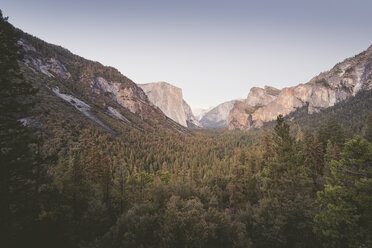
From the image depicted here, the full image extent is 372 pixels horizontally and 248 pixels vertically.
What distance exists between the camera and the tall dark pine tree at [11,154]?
25.4 feet

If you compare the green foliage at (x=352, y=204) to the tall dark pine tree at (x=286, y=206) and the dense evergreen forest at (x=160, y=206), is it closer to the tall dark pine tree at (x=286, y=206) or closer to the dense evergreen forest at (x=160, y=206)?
the dense evergreen forest at (x=160, y=206)

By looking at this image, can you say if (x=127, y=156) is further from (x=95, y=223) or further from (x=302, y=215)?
(x=302, y=215)

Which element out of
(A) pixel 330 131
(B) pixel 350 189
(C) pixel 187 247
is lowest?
(C) pixel 187 247

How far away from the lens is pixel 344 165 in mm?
11266

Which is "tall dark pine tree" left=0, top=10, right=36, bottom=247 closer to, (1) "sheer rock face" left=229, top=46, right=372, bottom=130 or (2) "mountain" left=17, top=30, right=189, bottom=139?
(2) "mountain" left=17, top=30, right=189, bottom=139

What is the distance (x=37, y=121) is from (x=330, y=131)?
265ft

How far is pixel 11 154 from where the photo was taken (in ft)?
26.7

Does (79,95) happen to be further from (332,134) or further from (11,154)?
(332,134)

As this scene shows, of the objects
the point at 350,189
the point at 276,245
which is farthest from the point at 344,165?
the point at 276,245

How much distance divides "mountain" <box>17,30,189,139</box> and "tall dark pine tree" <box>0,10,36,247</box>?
4778 cm

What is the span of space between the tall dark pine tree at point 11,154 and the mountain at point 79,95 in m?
47.8

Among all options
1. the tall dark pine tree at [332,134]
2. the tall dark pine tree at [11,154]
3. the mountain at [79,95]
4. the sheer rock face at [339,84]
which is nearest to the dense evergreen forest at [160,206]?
the tall dark pine tree at [11,154]

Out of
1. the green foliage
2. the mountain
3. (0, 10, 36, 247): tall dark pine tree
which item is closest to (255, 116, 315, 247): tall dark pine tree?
the green foliage

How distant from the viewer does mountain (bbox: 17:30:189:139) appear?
6294cm
